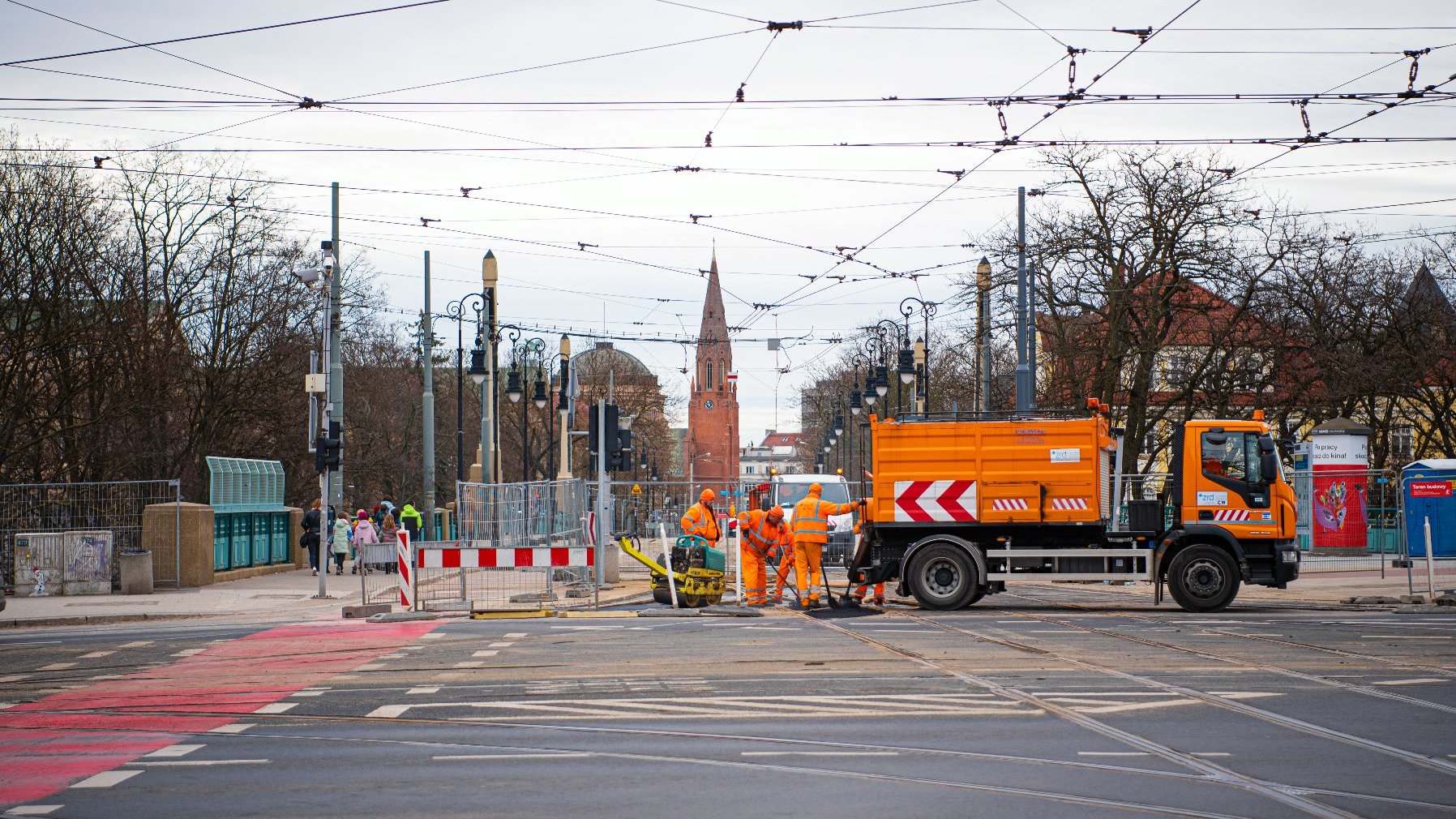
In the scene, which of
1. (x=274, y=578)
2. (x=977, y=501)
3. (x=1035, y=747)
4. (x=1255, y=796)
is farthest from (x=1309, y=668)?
(x=274, y=578)

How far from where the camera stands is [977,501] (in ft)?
68.8

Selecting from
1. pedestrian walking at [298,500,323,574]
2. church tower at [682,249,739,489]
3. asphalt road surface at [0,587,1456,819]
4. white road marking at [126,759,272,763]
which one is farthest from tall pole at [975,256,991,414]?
church tower at [682,249,739,489]

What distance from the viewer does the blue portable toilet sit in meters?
25.6

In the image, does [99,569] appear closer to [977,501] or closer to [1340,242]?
[977,501]

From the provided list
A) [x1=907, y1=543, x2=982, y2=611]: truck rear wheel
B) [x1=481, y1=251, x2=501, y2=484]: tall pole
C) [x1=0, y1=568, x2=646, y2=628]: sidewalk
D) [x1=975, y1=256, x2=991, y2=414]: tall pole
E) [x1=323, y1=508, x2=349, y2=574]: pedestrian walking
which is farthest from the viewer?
[x1=481, y1=251, x2=501, y2=484]: tall pole

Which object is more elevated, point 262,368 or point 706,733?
point 262,368

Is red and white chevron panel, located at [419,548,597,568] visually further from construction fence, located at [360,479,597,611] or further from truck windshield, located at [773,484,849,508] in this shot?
truck windshield, located at [773,484,849,508]

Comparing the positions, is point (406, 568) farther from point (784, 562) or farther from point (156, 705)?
point (156, 705)

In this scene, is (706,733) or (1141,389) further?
(1141,389)

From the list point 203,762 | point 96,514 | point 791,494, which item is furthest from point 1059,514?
point 96,514

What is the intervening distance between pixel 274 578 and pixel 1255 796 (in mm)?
27319

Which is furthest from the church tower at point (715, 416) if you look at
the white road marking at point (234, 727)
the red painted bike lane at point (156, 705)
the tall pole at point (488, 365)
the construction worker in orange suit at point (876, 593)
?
the white road marking at point (234, 727)

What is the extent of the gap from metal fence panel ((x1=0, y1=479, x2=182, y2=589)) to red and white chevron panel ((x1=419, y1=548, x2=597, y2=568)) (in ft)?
31.4

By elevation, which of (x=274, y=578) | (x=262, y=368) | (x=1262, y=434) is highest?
(x=262, y=368)
